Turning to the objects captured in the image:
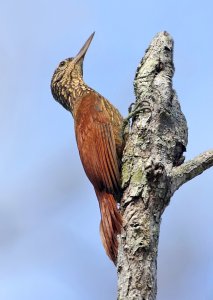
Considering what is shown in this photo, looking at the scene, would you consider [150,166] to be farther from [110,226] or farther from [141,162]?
[110,226]

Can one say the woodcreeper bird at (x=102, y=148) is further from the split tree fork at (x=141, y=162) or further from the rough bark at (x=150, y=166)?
the rough bark at (x=150, y=166)

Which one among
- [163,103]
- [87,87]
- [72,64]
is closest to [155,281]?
[163,103]

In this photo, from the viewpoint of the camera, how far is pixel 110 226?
16.4 ft

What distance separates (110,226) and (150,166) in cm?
49

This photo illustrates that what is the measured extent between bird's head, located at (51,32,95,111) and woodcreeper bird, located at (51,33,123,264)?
70 millimetres

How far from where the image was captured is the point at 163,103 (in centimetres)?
533

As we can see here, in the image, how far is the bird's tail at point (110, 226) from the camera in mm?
4941

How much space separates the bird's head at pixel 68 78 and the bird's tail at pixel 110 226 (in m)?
1.94

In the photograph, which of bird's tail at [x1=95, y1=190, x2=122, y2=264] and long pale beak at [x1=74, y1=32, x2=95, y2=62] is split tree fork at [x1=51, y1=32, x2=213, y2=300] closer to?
bird's tail at [x1=95, y1=190, x2=122, y2=264]

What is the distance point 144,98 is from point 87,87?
1.59 m

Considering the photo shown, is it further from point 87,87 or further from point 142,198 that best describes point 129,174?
point 87,87

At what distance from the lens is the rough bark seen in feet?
14.8

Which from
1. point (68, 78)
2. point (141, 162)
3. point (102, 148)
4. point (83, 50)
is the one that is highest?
point (83, 50)

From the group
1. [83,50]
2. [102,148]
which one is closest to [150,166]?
[102,148]
